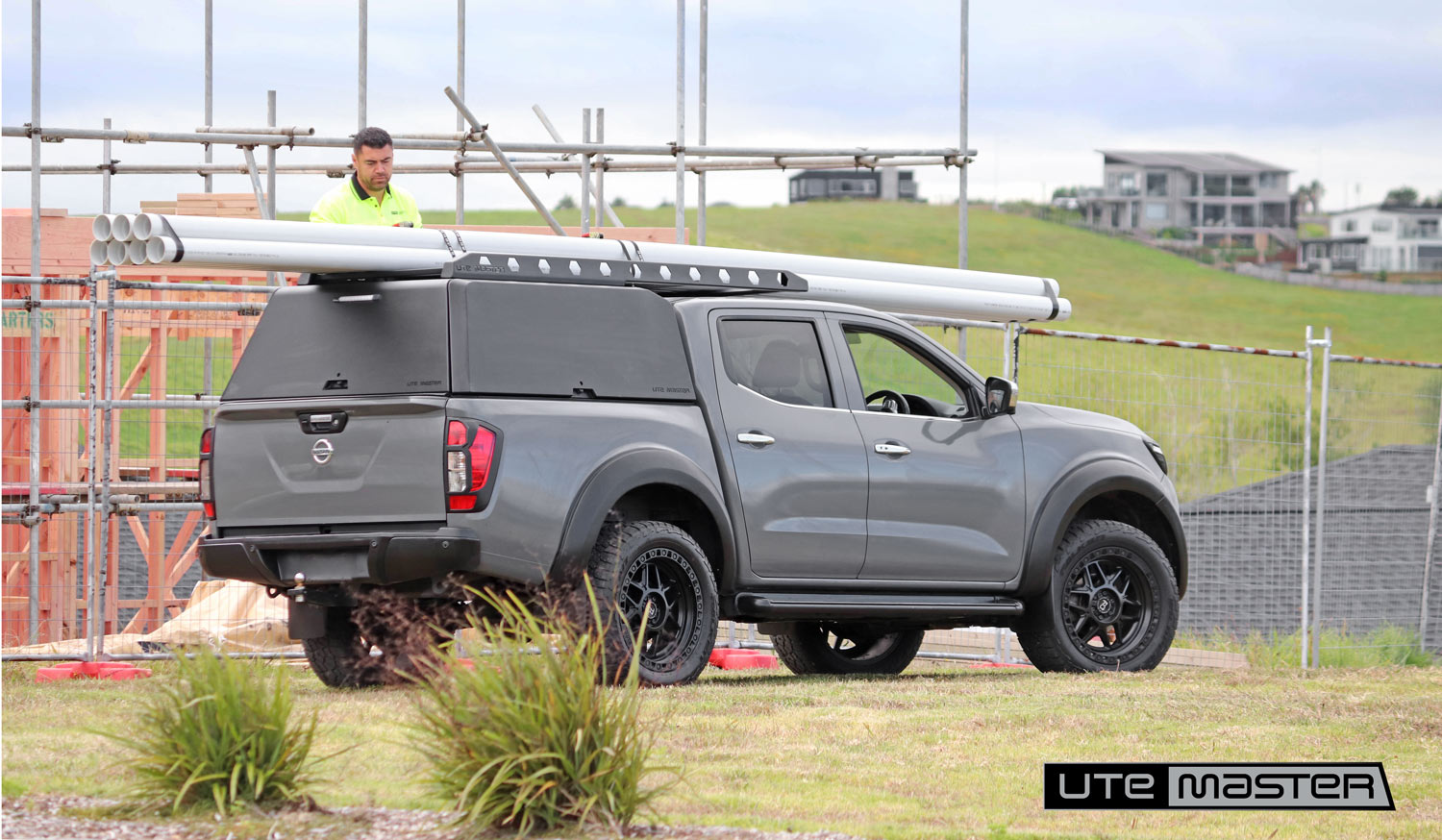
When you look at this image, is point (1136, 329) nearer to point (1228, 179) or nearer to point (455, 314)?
point (1228, 179)

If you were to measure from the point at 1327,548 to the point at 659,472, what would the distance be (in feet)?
54.7

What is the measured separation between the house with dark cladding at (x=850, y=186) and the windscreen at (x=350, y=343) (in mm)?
124400

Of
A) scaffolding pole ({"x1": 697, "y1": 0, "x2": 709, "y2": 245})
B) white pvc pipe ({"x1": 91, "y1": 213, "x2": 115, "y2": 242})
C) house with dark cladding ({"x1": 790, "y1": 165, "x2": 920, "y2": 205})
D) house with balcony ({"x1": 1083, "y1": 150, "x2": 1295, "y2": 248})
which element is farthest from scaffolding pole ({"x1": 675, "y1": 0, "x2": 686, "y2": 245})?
house with balcony ({"x1": 1083, "y1": 150, "x2": 1295, "y2": 248})

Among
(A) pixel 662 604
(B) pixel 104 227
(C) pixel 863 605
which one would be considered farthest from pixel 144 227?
(C) pixel 863 605

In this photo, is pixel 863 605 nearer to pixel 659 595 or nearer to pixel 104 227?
pixel 659 595

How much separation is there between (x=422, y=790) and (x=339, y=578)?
93.0 inches

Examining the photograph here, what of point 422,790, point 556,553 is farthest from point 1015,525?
point 422,790

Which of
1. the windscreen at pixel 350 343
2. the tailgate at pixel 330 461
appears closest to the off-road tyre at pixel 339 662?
the tailgate at pixel 330 461

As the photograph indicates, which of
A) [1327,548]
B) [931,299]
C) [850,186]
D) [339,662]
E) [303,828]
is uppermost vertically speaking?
[850,186]

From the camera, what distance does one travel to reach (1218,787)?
251 inches

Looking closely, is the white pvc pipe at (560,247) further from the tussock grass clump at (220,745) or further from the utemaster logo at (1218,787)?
the utemaster logo at (1218,787)

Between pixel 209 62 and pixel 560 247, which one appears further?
pixel 209 62

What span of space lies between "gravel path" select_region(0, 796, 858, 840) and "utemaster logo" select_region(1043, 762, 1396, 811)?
48.4 inches

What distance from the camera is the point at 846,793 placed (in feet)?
19.7
